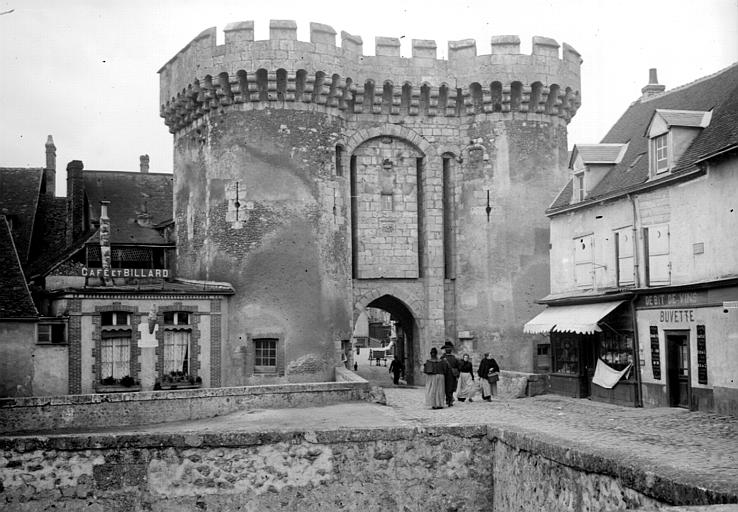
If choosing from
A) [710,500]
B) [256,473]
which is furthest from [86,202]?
[710,500]

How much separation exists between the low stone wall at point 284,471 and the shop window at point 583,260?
13977 millimetres

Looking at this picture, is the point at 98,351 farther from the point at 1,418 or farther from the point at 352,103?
the point at 352,103

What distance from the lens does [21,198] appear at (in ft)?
140

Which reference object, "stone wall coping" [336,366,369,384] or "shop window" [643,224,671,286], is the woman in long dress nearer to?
"stone wall coping" [336,366,369,384]

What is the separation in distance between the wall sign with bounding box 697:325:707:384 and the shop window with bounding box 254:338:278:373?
13221 millimetres

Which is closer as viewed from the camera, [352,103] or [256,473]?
[256,473]

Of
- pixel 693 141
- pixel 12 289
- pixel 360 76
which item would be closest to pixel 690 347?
pixel 693 141

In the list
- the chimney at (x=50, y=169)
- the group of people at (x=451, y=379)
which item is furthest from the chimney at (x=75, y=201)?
the group of people at (x=451, y=379)

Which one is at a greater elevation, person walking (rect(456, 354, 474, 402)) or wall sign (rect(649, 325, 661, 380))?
wall sign (rect(649, 325, 661, 380))

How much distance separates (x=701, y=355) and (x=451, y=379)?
571cm

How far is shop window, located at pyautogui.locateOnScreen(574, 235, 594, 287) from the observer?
2466 centimetres

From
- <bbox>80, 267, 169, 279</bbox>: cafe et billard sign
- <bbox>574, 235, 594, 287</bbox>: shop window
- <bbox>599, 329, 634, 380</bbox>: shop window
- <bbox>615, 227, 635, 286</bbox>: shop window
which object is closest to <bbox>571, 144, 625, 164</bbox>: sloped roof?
<bbox>574, 235, 594, 287</bbox>: shop window

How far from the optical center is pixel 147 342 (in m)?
27.5

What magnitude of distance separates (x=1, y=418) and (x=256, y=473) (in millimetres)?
10423
